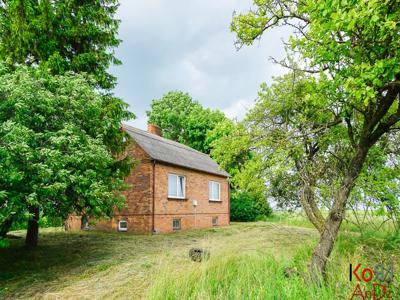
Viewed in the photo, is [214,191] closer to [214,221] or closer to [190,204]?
[214,221]

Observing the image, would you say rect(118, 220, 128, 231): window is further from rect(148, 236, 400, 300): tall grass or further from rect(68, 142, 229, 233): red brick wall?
rect(148, 236, 400, 300): tall grass

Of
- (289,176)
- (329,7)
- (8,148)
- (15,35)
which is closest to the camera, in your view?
(329,7)

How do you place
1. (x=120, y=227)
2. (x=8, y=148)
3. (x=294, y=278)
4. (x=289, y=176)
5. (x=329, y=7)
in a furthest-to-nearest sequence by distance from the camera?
(x=120, y=227) < (x=289, y=176) < (x=8, y=148) < (x=294, y=278) < (x=329, y=7)

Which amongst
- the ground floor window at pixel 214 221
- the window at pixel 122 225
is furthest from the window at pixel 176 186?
the ground floor window at pixel 214 221

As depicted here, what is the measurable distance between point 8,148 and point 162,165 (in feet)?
34.9

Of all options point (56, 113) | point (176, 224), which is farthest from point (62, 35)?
point (176, 224)

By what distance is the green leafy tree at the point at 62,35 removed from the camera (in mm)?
10219

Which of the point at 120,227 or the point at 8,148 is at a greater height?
the point at 8,148

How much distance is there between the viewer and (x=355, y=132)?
7.59m

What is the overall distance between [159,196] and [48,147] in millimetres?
9313

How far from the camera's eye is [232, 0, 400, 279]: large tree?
4.22 metres

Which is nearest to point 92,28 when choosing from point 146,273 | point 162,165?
point 162,165

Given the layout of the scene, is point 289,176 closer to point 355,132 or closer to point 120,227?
point 355,132

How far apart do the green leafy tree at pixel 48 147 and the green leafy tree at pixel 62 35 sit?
205 centimetres
